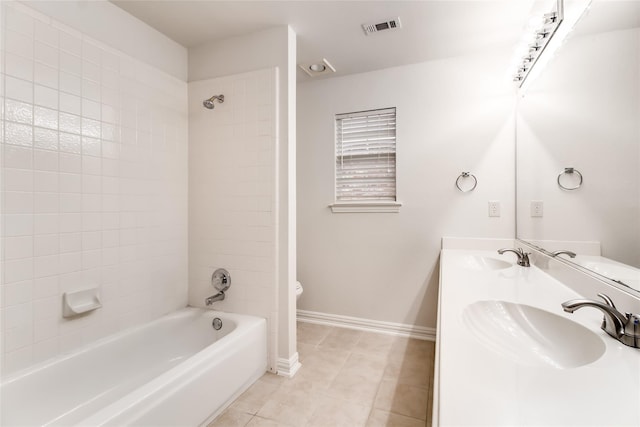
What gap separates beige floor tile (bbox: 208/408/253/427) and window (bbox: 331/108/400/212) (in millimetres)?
1749

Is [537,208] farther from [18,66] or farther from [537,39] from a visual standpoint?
[18,66]

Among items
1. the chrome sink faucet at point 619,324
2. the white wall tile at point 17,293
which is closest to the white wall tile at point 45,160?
the white wall tile at point 17,293

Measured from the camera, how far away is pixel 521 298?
1122 millimetres

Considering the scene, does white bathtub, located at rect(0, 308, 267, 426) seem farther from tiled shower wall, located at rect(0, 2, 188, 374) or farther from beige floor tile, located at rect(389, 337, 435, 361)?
beige floor tile, located at rect(389, 337, 435, 361)

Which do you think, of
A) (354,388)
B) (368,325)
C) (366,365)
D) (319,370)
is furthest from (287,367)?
(368,325)

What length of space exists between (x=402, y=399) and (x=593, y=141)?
1.59 m

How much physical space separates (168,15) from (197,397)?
2.22 meters

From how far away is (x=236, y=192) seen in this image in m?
A: 2.21

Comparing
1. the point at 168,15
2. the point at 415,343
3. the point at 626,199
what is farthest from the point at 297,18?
the point at 415,343

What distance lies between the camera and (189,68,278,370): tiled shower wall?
6.89ft

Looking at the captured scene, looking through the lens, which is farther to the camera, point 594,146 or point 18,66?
point 18,66

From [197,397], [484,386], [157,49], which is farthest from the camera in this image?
[157,49]

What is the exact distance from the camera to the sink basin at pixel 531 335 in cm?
82

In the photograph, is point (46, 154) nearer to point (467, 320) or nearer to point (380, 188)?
point (467, 320)
